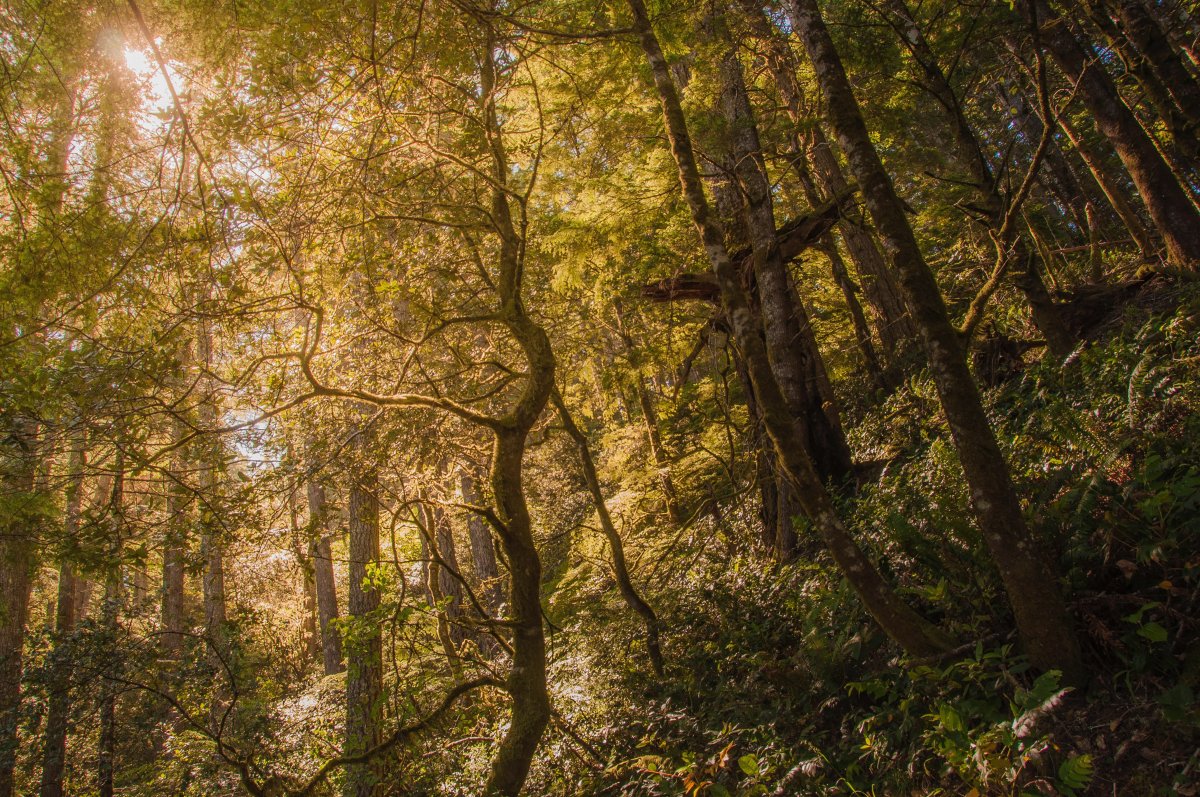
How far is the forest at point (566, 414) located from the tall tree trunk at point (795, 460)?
0.03m

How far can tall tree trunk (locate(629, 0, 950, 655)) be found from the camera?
3695mm

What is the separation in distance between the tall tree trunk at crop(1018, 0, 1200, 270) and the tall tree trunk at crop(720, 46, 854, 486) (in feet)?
9.54

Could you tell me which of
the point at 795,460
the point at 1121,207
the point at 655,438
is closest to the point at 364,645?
the point at 795,460

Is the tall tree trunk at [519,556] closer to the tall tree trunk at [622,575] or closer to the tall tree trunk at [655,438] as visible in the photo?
the tall tree trunk at [622,575]

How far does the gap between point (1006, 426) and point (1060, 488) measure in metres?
1.65

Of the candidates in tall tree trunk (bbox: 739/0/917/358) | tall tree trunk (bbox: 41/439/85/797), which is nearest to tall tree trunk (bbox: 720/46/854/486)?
tall tree trunk (bbox: 739/0/917/358)

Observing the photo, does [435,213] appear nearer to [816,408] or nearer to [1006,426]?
[816,408]

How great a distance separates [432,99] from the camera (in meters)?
5.34

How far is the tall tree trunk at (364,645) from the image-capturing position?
5414 millimetres

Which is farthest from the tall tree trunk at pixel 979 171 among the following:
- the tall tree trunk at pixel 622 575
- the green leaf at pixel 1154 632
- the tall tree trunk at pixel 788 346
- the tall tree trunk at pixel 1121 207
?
the tall tree trunk at pixel 622 575

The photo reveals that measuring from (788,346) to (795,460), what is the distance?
3624mm

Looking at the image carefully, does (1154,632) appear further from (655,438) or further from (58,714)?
(58,714)

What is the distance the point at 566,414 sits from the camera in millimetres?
6848

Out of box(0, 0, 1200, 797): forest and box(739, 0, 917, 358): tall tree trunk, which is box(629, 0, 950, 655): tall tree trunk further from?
box(739, 0, 917, 358): tall tree trunk
